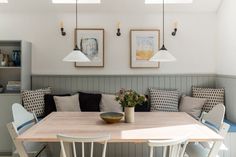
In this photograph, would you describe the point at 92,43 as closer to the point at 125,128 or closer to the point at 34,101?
the point at 34,101

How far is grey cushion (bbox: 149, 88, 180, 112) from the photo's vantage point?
392cm

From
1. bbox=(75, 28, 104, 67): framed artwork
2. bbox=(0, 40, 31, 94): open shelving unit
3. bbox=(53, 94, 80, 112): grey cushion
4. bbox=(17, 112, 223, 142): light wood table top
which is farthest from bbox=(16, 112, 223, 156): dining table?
bbox=(75, 28, 104, 67): framed artwork

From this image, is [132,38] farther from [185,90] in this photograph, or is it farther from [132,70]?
[185,90]

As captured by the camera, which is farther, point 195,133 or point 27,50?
point 27,50

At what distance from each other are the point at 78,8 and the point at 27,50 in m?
1.08

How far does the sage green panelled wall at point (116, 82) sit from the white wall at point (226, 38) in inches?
15.9

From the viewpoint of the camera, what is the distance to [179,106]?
4043mm

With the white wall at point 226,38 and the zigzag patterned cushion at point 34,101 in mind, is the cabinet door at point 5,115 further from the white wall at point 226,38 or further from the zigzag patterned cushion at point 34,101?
the white wall at point 226,38

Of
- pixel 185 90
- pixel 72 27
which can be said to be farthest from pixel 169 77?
pixel 72 27

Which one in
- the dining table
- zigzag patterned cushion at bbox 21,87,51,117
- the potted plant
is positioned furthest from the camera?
zigzag patterned cushion at bbox 21,87,51,117

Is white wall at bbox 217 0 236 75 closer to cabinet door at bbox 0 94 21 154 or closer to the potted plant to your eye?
the potted plant

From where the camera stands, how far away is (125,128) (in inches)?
89.4

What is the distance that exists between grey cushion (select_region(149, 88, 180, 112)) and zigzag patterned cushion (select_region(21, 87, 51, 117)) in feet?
5.71

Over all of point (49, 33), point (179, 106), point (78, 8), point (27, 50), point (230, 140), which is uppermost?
point (78, 8)
